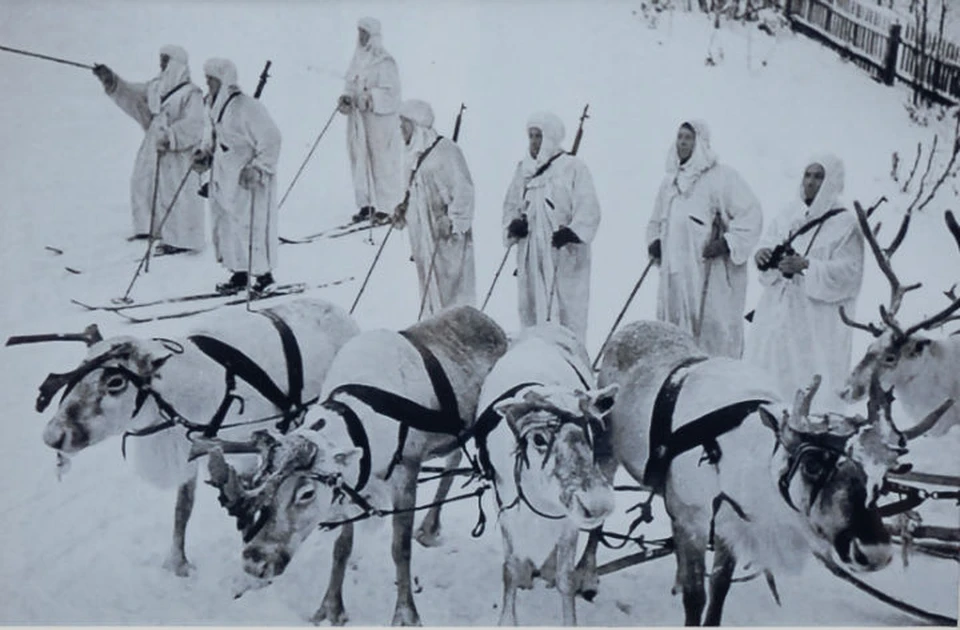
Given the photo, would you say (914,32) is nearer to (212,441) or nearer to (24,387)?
(212,441)

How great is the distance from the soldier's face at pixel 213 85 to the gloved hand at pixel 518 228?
3.31 ft

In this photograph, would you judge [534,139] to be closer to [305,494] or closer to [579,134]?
[579,134]

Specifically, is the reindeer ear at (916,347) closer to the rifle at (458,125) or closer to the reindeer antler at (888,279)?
the reindeer antler at (888,279)

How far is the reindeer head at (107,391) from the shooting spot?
3373 millimetres

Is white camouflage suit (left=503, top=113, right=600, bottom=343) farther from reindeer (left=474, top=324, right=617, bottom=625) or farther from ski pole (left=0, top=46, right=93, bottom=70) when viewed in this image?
ski pole (left=0, top=46, right=93, bottom=70)

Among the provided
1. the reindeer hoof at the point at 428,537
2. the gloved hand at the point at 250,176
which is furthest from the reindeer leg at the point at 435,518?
the gloved hand at the point at 250,176

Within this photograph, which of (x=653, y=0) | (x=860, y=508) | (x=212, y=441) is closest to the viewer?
(x=860, y=508)

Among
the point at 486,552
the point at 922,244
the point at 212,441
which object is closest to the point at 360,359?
the point at 212,441

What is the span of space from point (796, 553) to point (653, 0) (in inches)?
69.3

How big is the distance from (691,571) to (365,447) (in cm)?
97

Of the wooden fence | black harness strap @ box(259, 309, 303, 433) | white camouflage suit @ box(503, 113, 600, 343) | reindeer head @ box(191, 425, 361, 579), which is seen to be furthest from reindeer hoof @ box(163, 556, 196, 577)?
the wooden fence

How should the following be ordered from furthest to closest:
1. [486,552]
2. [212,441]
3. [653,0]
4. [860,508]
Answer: [653,0] < [486,552] < [212,441] < [860,508]

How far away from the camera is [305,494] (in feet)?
10.4

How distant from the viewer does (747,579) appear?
337cm
